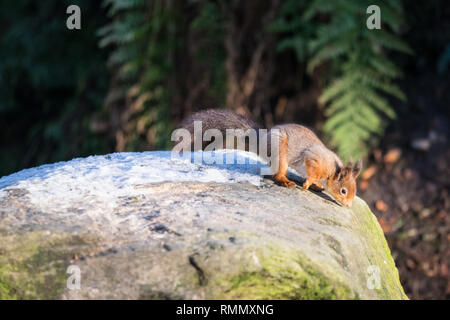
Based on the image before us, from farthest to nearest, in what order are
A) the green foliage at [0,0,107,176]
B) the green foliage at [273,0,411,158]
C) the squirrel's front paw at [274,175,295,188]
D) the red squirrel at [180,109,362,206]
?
the green foliage at [0,0,107,176] < the green foliage at [273,0,411,158] < the red squirrel at [180,109,362,206] < the squirrel's front paw at [274,175,295,188]

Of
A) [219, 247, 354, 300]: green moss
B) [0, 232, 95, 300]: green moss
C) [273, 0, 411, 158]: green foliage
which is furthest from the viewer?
[273, 0, 411, 158]: green foliage

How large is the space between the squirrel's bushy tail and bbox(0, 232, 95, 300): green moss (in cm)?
109

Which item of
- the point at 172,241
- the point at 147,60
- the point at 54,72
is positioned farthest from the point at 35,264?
the point at 54,72

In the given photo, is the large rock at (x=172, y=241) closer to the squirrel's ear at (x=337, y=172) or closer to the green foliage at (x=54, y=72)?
the squirrel's ear at (x=337, y=172)

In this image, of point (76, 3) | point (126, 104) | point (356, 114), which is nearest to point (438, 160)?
point (356, 114)

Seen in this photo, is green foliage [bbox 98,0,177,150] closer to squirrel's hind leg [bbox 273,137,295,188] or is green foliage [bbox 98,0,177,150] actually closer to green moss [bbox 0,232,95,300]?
squirrel's hind leg [bbox 273,137,295,188]

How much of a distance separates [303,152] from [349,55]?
2.09 meters

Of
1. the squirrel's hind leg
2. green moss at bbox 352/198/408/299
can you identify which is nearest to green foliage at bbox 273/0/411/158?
green moss at bbox 352/198/408/299

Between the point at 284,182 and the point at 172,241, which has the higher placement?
the point at 284,182

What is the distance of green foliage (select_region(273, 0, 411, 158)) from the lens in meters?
4.29

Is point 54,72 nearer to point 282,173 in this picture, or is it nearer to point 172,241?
point 282,173

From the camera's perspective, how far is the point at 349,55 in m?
4.48
